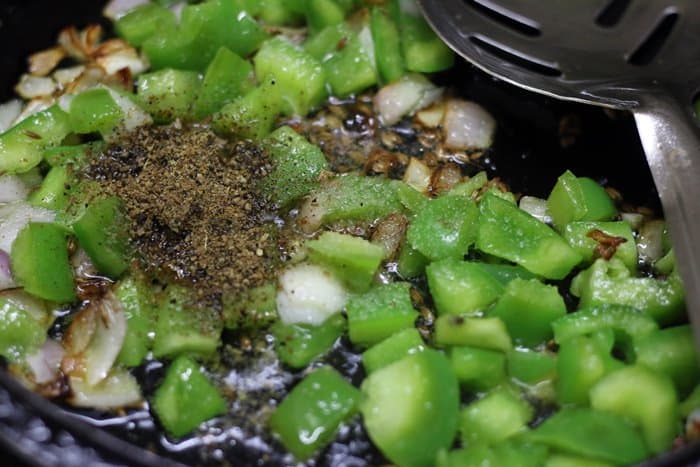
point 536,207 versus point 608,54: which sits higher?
point 608,54

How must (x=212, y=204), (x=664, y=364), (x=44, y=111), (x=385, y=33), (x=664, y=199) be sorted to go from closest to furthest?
(x=664, y=364), (x=664, y=199), (x=212, y=204), (x=44, y=111), (x=385, y=33)

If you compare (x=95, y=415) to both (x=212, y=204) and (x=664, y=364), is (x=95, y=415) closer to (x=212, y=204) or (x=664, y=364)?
(x=212, y=204)

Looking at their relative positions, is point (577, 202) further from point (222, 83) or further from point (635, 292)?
point (222, 83)

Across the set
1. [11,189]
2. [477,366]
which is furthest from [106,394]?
[477,366]

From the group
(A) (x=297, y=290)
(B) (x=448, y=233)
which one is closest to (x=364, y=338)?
(A) (x=297, y=290)

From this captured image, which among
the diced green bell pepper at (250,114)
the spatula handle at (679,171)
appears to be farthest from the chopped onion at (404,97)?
the spatula handle at (679,171)

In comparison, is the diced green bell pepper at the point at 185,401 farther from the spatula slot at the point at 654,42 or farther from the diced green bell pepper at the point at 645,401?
the spatula slot at the point at 654,42

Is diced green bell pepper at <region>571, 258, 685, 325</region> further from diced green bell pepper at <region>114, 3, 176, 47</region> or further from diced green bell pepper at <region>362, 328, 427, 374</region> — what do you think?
diced green bell pepper at <region>114, 3, 176, 47</region>
